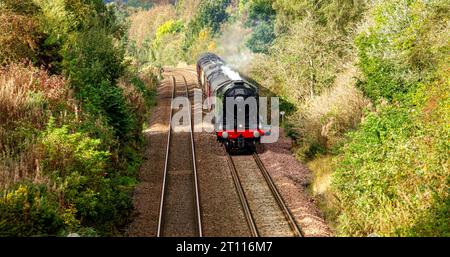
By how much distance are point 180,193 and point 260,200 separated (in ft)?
10.3

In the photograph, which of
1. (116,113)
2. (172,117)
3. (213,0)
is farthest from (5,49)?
(213,0)

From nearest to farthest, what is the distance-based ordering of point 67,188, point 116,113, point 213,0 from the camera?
point 67,188, point 116,113, point 213,0

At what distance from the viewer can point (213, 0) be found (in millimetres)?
125625

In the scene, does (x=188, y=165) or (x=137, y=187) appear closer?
(x=137, y=187)

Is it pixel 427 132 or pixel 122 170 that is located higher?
pixel 427 132

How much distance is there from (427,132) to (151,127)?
60.5 feet

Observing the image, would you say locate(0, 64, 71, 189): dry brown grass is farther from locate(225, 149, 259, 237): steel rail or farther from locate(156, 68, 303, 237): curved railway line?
locate(225, 149, 259, 237): steel rail

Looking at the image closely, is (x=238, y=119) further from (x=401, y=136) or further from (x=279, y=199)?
(x=401, y=136)

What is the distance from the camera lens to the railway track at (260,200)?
578 inches

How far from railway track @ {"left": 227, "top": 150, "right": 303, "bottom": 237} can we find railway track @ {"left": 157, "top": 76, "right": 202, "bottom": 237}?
170cm

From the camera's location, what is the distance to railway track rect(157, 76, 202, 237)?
48.8 feet

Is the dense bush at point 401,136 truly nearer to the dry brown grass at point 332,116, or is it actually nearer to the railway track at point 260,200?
the dry brown grass at point 332,116

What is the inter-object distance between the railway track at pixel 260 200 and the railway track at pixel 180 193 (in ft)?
5.59
